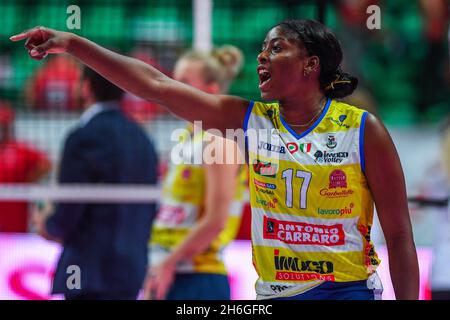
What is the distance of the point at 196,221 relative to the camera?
4332 mm

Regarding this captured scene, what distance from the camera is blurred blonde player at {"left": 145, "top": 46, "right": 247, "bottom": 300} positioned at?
419cm

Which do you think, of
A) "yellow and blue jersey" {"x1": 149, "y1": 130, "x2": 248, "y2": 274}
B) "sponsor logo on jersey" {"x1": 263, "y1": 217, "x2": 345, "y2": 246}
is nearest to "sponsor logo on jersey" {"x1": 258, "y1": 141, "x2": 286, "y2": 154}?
"sponsor logo on jersey" {"x1": 263, "y1": 217, "x2": 345, "y2": 246}

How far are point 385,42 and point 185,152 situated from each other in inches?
171

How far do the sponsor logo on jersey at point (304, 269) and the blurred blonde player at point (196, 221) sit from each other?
4.60 feet

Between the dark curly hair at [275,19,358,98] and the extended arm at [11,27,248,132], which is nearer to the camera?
the extended arm at [11,27,248,132]

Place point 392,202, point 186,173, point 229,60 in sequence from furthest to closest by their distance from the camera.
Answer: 1. point 229,60
2. point 186,173
3. point 392,202

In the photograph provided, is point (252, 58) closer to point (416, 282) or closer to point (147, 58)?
point (147, 58)

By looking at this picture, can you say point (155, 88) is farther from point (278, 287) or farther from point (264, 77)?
point (278, 287)

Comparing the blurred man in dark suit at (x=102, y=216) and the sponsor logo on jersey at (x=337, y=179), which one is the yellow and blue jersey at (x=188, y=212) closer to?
the blurred man in dark suit at (x=102, y=216)

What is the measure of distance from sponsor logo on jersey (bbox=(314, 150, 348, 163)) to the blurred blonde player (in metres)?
1.35

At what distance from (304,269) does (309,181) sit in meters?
0.29

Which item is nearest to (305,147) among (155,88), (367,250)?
(367,250)

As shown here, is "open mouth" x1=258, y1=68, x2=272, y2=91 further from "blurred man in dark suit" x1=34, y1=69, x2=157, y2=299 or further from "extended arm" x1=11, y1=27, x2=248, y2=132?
"blurred man in dark suit" x1=34, y1=69, x2=157, y2=299

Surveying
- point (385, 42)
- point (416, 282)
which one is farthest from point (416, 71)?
point (416, 282)
